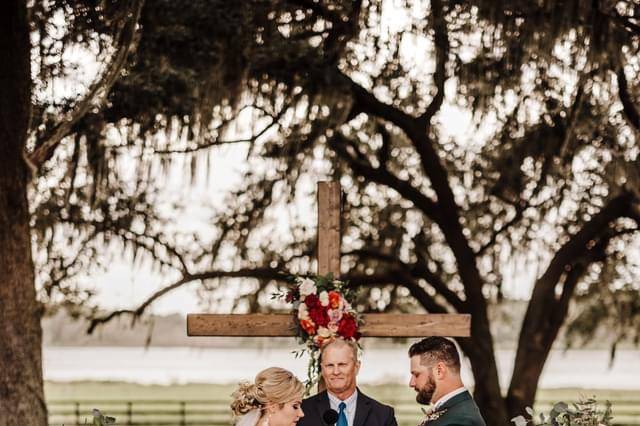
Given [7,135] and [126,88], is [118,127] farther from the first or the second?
[7,135]

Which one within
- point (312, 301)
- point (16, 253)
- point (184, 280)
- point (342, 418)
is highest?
point (184, 280)

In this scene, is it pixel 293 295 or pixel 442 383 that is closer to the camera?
pixel 442 383

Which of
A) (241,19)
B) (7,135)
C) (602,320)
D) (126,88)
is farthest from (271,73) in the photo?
(602,320)

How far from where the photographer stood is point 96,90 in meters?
9.97

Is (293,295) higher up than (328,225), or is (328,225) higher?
(328,225)

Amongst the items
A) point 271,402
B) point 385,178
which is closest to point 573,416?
point 271,402

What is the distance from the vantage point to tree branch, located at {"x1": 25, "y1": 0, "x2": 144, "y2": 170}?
9.74 m

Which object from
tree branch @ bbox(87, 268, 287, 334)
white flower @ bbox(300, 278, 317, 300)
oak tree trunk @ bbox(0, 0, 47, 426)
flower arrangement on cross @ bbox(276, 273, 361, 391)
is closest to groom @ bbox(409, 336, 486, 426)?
flower arrangement on cross @ bbox(276, 273, 361, 391)

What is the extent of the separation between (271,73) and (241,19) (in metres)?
0.93

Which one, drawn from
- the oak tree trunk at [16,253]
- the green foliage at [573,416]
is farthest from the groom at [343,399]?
the oak tree trunk at [16,253]

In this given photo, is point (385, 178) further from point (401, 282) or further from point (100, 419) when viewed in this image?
point (100, 419)

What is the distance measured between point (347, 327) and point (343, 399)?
6.10 ft

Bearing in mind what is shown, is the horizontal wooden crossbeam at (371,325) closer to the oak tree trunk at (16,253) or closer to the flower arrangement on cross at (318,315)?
the flower arrangement on cross at (318,315)

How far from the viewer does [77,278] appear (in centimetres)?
1449
